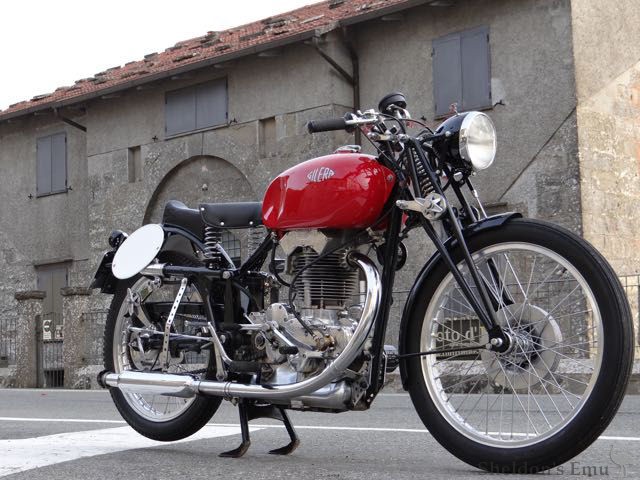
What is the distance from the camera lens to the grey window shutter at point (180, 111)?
2195 cm

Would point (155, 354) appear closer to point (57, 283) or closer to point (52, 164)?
point (57, 283)

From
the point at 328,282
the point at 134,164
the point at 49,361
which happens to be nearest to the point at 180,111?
the point at 134,164

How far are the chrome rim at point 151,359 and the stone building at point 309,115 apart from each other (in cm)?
787

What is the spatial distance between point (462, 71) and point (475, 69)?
0.25 m

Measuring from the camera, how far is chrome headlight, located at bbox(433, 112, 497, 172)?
13.8ft

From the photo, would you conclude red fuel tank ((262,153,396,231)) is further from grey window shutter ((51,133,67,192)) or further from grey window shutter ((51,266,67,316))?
grey window shutter ((51,133,67,192))

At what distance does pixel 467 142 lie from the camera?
4.20m

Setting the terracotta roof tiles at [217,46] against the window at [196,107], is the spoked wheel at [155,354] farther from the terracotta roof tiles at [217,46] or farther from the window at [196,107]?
the window at [196,107]

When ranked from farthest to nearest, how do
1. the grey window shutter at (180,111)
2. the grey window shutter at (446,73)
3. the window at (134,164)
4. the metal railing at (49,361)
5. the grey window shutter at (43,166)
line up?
the grey window shutter at (43,166), the window at (134,164), the grey window shutter at (180,111), the metal railing at (49,361), the grey window shutter at (446,73)

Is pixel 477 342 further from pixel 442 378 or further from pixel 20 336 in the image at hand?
pixel 20 336

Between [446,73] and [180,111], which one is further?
[180,111]

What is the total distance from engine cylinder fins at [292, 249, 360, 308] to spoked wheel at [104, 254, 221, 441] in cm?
72

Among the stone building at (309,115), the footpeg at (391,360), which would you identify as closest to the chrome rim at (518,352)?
the footpeg at (391,360)

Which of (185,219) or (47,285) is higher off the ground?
(185,219)
